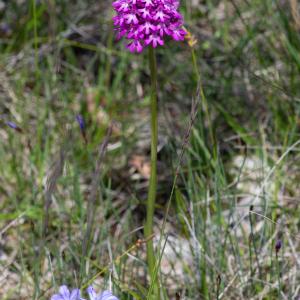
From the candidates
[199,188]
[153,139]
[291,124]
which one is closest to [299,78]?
[291,124]

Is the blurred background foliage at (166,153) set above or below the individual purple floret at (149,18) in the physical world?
below

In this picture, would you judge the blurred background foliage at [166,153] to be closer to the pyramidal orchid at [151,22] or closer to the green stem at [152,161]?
the green stem at [152,161]

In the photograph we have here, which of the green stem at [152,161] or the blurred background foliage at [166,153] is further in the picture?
the blurred background foliage at [166,153]

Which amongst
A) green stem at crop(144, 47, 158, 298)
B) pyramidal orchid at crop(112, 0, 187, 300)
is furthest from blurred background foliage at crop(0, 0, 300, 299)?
pyramidal orchid at crop(112, 0, 187, 300)

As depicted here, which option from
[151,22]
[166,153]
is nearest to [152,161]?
[151,22]

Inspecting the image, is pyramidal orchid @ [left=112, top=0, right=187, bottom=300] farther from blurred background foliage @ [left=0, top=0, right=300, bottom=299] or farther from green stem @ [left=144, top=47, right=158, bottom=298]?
blurred background foliage @ [left=0, top=0, right=300, bottom=299]

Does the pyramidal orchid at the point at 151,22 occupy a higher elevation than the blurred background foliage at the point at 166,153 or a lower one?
higher

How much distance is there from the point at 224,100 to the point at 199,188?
0.88 metres

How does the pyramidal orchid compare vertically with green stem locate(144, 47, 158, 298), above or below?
above

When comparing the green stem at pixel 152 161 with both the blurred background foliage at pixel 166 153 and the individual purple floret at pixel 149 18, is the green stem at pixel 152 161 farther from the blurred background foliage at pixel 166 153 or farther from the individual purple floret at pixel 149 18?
the blurred background foliage at pixel 166 153

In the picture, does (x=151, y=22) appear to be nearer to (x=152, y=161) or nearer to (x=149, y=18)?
(x=149, y=18)

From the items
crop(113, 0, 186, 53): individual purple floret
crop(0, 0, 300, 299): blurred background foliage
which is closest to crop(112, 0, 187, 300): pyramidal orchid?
crop(113, 0, 186, 53): individual purple floret

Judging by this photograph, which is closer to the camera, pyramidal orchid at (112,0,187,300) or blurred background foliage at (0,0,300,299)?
pyramidal orchid at (112,0,187,300)

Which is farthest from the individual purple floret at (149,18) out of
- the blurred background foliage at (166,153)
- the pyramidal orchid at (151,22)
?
the blurred background foliage at (166,153)
